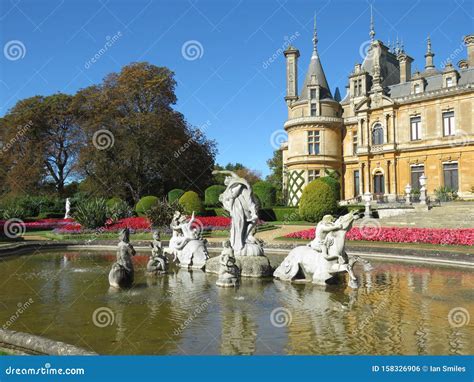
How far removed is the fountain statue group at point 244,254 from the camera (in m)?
9.92

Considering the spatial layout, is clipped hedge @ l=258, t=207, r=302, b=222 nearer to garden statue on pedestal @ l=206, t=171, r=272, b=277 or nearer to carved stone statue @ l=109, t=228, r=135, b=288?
garden statue on pedestal @ l=206, t=171, r=272, b=277

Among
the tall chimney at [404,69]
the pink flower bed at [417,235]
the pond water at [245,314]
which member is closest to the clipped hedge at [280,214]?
the pink flower bed at [417,235]

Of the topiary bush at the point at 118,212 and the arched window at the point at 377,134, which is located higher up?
the arched window at the point at 377,134

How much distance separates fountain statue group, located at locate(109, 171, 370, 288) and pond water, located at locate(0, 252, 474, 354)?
0.40 meters

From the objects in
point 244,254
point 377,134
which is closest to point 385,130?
point 377,134

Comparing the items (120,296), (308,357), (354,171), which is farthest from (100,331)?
(354,171)

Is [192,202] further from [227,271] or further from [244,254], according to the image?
[227,271]

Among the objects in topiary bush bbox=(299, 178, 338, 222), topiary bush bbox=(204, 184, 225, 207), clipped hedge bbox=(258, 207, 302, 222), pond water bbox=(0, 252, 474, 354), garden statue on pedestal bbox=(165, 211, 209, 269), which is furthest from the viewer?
topiary bush bbox=(204, 184, 225, 207)

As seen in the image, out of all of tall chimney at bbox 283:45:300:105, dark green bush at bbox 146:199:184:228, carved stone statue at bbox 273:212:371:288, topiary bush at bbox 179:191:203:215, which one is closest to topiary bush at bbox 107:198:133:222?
dark green bush at bbox 146:199:184:228

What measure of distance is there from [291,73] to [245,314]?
45.4 meters

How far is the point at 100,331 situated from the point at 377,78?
1658 inches

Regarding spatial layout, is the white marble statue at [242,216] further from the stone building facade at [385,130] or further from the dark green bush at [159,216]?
the stone building facade at [385,130]

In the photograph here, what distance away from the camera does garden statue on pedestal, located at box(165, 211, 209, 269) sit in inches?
504

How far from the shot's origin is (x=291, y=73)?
4934 centimetres
